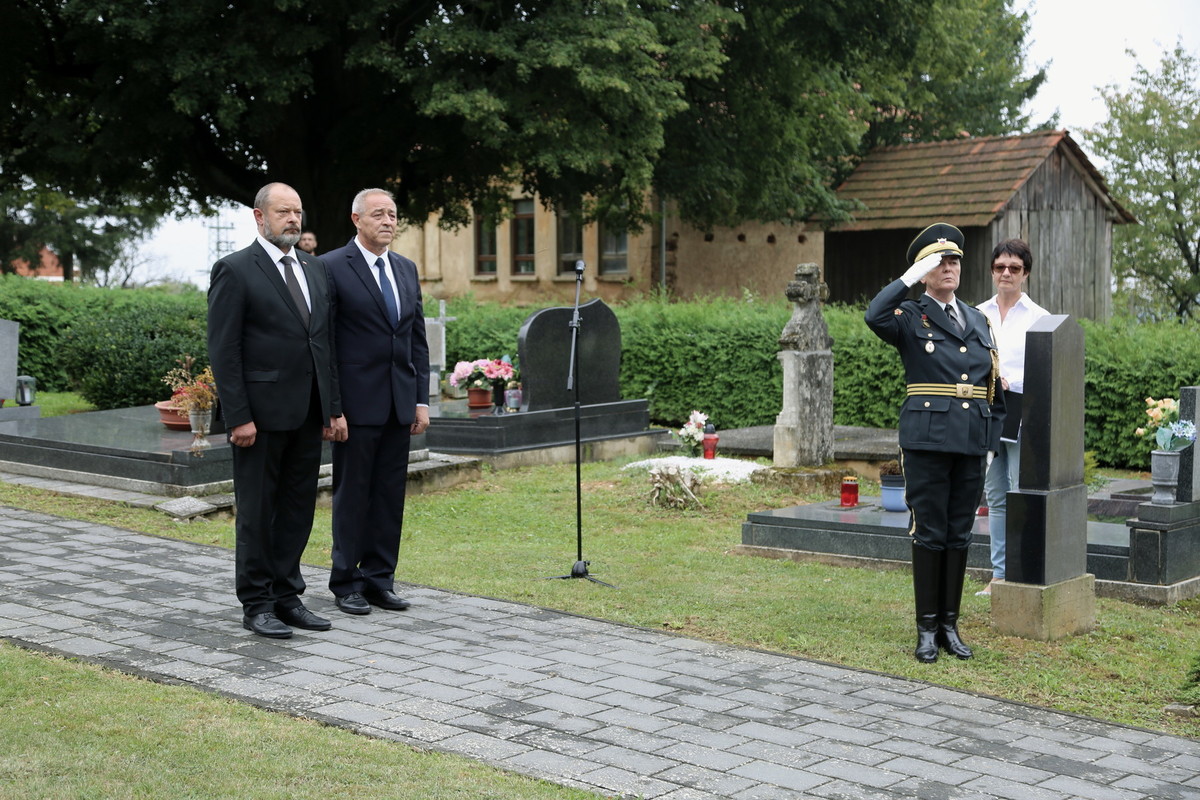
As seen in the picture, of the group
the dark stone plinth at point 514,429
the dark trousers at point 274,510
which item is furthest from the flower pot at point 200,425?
the dark trousers at point 274,510

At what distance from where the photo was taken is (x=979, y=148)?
93.7ft

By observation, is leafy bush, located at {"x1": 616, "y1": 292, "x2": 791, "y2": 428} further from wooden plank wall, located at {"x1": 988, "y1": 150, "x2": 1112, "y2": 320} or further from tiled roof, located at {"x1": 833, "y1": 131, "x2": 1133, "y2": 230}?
wooden plank wall, located at {"x1": 988, "y1": 150, "x2": 1112, "y2": 320}

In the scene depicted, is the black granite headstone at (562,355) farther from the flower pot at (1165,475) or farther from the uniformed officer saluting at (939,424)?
the uniformed officer saluting at (939,424)

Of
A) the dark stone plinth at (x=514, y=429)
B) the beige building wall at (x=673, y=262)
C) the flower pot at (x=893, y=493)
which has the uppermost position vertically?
the beige building wall at (x=673, y=262)

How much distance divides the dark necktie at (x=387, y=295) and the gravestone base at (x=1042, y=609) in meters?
3.43

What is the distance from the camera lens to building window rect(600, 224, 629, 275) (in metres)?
33.0

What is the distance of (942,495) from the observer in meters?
6.61

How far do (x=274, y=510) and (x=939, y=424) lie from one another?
10.9ft

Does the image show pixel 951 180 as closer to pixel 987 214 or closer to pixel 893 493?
pixel 987 214

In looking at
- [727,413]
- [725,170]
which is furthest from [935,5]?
[727,413]

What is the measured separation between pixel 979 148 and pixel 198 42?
650 inches

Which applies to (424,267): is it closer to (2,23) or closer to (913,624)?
(2,23)

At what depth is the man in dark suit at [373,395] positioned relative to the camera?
721 cm

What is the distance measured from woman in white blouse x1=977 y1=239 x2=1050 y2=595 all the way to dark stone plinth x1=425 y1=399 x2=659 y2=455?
7681mm
